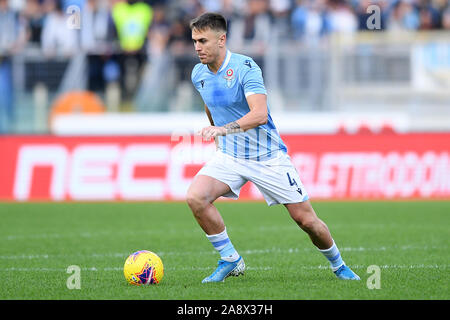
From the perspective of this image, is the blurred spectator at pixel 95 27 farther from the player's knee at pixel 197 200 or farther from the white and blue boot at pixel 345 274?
the white and blue boot at pixel 345 274

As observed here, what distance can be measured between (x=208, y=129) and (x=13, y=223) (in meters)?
7.74

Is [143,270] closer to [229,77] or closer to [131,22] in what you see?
[229,77]

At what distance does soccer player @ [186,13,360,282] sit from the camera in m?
7.82

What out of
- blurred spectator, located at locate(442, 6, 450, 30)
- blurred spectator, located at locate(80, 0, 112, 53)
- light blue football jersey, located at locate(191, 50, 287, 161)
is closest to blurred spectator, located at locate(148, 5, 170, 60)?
blurred spectator, located at locate(80, 0, 112, 53)

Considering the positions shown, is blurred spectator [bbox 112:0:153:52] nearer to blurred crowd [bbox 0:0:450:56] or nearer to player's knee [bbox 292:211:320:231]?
blurred crowd [bbox 0:0:450:56]

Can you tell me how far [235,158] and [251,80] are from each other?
80 centimetres

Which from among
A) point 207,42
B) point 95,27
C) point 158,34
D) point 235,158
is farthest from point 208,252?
point 95,27

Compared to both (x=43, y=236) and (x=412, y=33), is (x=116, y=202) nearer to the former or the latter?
(x=43, y=236)

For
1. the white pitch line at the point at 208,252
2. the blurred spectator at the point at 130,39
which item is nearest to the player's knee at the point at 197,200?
the white pitch line at the point at 208,252

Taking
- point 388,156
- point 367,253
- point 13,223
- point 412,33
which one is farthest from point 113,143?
point 367,253

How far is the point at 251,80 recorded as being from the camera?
773 cm

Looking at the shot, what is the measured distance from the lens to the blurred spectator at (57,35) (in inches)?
789

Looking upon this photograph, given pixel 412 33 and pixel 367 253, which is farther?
pixel 412 33

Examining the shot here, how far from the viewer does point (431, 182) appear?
17703 mm
